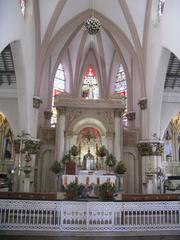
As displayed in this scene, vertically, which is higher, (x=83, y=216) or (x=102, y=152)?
(x=102, y=152)

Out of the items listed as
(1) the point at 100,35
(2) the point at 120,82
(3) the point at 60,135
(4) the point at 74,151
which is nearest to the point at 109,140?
(4) the point at 74,151

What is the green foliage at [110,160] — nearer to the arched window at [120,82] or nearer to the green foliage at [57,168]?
the green foliage at [57,168]

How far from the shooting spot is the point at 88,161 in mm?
20172

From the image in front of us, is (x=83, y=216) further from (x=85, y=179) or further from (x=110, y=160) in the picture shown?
(x=110, y=160)

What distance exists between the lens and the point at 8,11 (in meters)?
12.6

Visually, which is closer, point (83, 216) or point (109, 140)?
point (83, 216)

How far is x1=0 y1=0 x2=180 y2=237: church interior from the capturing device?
16438mm

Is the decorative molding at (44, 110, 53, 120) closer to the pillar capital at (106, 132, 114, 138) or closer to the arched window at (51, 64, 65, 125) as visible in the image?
the arched window at (51, 64, 65, 125)

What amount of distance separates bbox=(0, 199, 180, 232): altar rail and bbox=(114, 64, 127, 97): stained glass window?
1625cm

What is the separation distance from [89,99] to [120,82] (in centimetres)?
540

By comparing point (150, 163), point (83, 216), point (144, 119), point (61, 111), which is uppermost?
point (61, 111)

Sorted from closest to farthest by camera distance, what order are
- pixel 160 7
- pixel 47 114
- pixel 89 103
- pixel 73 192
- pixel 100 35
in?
A: pixel 73 192 → pixel 160 7 → pixel 89 103 → pixel 47 114 → pixel 100 35

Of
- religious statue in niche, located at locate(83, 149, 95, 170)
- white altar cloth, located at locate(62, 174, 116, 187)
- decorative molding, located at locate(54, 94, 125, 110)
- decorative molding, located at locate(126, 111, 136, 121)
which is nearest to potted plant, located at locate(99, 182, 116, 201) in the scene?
white altar cloth, located at locate(62, 174, 116, 187)

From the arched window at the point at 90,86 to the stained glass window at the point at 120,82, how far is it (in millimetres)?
1870
